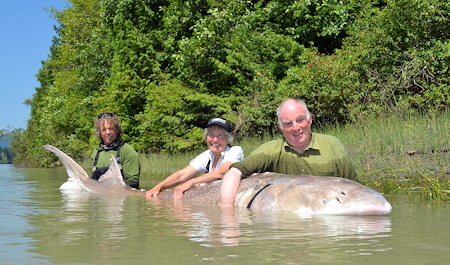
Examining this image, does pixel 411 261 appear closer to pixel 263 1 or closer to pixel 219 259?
pixel 219 259

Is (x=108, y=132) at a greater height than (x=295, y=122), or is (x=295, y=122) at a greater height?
(x=108, y=132)

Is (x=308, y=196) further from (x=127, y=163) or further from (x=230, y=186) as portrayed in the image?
(x=127, y=163)

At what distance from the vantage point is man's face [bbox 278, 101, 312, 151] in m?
5.96

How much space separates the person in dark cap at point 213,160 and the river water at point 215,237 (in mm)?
875

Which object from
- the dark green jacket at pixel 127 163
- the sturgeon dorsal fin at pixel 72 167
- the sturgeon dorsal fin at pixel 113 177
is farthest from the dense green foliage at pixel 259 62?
the sturgeon dorsal fin at pixel 72 167

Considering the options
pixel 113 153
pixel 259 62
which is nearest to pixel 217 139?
pixel 113 153

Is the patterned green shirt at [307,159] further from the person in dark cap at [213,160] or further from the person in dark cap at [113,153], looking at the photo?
the person in dark cap at [113,153]

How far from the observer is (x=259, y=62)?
75.0 feet

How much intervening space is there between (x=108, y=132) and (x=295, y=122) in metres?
4.42

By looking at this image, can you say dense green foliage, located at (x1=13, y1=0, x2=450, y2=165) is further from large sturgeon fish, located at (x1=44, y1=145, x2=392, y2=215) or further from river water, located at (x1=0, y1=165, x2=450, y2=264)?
river water, located at (x1=0, y1=165, x2=450, y2=264)

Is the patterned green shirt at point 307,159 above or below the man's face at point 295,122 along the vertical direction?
below

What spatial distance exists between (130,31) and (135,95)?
392 cm

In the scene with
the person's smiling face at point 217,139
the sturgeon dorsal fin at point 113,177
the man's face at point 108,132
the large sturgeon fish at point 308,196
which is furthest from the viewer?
the man's face at point 108,132

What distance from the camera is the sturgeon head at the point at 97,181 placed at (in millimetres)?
8447
